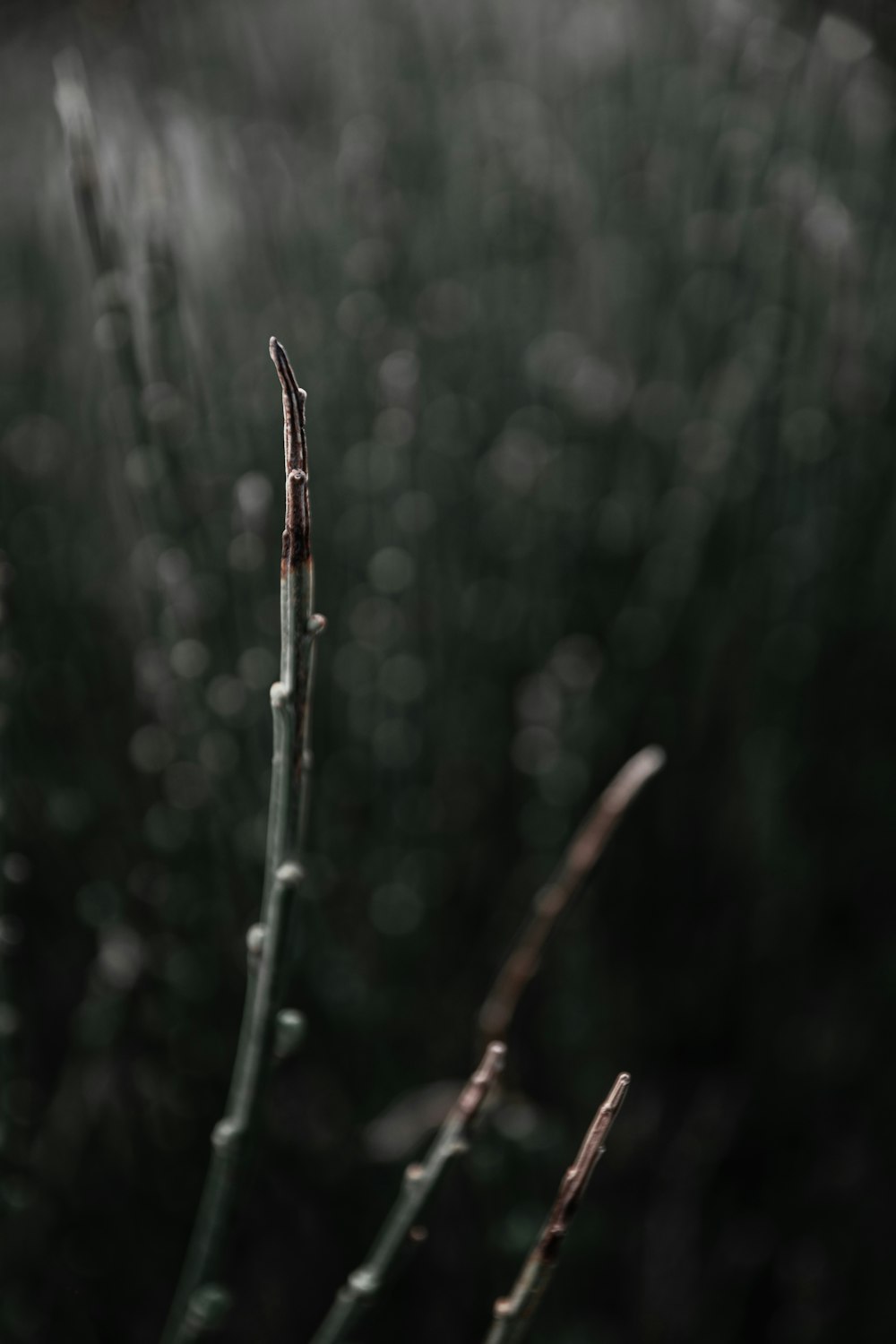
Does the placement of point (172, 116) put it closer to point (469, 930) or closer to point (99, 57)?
point (99, 57)

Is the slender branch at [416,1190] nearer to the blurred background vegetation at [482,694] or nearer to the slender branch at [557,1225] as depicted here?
the slender branch at [557,1225]

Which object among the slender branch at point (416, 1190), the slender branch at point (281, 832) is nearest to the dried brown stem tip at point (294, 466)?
the slender branch at point (281, 832)

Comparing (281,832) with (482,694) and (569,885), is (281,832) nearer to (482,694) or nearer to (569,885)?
(569,885)

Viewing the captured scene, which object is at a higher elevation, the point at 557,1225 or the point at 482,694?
the point at 482,694

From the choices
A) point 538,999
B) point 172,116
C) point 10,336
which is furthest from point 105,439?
point 538,999

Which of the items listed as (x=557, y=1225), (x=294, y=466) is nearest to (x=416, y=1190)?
(x=557, y=1225)

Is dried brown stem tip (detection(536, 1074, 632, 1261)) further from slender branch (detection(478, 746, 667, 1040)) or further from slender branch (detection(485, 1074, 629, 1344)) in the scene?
slender branch (detection(478, 746, 667, 1040))
